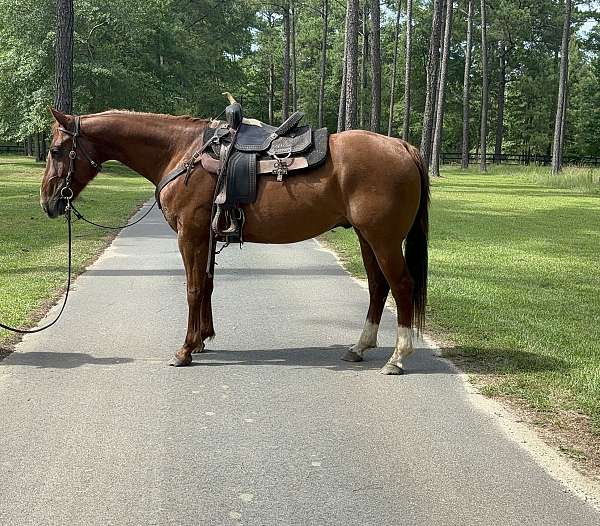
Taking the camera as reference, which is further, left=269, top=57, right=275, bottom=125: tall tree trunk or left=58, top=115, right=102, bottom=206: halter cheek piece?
left=269, top=57, right=275, bottom=125: tall tree trunk

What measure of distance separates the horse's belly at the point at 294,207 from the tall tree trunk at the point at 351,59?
16.4 metres

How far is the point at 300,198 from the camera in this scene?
21.7 feet

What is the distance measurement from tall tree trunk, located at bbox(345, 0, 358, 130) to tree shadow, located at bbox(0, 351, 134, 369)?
17.2m

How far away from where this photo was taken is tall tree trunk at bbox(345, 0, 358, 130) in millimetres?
22266

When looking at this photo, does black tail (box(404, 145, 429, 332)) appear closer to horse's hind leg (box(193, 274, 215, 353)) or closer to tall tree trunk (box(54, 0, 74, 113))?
horse's hind leg (box(193, 274, 215, 353))

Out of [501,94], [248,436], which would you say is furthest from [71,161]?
[501,94]

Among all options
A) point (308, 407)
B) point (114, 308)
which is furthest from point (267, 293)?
point (308, 407)

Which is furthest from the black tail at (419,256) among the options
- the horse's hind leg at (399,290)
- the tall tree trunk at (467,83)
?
the tall tree trunk at (467,83)

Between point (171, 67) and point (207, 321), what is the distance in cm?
4342

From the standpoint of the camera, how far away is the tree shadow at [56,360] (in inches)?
256

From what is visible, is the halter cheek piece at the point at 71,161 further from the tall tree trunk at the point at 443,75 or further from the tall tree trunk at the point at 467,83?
the tall tree trunk at the point at 467,83

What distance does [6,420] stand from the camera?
5.12 metres

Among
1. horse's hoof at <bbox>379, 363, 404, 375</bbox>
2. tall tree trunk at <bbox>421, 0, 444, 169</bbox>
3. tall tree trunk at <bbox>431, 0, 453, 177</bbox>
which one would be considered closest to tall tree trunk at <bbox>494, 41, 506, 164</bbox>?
tall tree trunk at <bbox>431, 0, 453, 177</bbox>

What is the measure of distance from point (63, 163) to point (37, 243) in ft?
27.5
